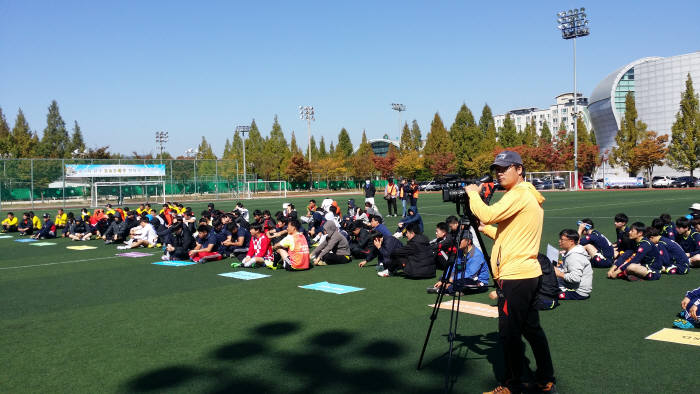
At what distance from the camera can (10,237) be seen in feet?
69.2

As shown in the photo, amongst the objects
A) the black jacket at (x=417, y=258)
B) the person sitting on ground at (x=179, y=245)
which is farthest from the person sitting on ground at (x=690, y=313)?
the person sitting on ground at (x=179, y=245)

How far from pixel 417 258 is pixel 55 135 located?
78559 mm

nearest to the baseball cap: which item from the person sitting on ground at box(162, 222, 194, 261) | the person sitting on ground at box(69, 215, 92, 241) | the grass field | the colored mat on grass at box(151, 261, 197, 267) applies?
the grass field

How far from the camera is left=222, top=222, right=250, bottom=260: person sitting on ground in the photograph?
12766mm

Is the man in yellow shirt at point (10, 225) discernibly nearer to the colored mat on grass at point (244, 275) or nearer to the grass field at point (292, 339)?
the grass field at point (292, 339)

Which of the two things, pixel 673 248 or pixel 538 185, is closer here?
pixel 673 248

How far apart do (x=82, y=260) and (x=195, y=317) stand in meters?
8.39

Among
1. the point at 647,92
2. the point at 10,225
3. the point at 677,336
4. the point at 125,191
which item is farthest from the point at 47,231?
the point at 647,92

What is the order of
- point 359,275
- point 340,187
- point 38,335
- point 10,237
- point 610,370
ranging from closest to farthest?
point 610,370 < point 38,335 < point 359,275 < point 10,237 < point 340,187

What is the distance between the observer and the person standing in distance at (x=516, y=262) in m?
3.88

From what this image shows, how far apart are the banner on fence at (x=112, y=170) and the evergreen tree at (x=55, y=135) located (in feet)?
127

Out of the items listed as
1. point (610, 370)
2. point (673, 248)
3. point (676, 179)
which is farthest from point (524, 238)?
point (676, 179)

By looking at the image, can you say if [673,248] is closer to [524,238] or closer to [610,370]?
[610,370]

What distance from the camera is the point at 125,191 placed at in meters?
42.5
